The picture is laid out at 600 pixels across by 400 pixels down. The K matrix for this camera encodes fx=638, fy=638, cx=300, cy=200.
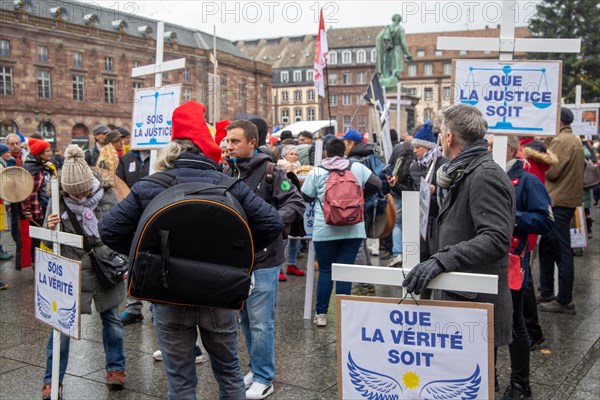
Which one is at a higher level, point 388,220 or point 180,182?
point 180,182

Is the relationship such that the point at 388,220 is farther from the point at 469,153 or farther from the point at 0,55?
the point at 0,55

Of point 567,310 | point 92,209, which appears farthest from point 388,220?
point 92,209

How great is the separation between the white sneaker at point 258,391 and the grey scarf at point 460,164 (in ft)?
6.74

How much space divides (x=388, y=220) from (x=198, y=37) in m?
66.4

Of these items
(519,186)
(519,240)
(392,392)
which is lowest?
(392,392)

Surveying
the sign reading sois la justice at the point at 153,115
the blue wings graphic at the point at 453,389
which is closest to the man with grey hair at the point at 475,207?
the blue wings graphic at the point at 453,389

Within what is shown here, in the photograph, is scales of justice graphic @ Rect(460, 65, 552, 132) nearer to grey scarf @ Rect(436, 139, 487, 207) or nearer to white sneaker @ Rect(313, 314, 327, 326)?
grey scarf @ Rect(436, 139, 487, 207)

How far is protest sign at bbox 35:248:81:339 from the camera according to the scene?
3961 millimetres

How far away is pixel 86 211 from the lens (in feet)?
14.8

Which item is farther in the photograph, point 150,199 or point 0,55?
point 0,55

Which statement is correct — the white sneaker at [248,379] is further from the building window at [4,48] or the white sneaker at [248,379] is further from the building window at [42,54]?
the building window at [42,54]

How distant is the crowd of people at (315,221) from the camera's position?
10.3ft

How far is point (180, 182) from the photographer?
3209 mm

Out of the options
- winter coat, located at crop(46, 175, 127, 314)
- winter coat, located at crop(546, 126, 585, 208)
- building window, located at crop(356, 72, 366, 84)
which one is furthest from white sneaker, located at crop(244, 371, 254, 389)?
building window, located at crop(356, 72, 366, 84)
